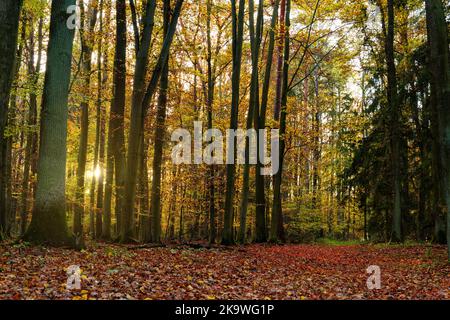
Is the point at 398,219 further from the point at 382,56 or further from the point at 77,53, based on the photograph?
the point at 77,53

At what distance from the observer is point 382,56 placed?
19.7 meters

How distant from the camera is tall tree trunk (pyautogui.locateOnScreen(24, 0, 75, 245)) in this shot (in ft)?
28.7

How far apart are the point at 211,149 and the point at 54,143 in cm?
1191

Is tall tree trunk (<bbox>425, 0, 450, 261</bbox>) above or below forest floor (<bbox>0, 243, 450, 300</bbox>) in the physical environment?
above

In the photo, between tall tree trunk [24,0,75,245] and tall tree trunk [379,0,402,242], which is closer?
tall tree trunk [24,0,75,245]

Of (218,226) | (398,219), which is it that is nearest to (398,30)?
(398,219)

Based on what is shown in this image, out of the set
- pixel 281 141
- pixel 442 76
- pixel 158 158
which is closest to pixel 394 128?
pixel 281 141

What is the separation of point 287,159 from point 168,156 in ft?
26.6

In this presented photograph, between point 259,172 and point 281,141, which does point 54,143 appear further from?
point 281,141

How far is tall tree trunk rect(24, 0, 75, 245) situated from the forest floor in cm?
58

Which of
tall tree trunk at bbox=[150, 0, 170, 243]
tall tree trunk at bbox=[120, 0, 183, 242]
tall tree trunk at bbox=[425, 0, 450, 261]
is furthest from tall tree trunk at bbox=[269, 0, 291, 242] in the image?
tall tree trunk at bbox=[425, 0, 450, 261]

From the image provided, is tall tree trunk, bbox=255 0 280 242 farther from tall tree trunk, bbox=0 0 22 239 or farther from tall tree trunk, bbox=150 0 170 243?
tall tree trunk, bbox=0 0 22 239

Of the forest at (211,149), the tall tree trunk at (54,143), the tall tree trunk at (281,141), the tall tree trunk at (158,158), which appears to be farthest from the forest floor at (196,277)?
the tall tree trunk at (281,141)

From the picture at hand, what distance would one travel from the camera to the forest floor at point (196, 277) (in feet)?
18.5
